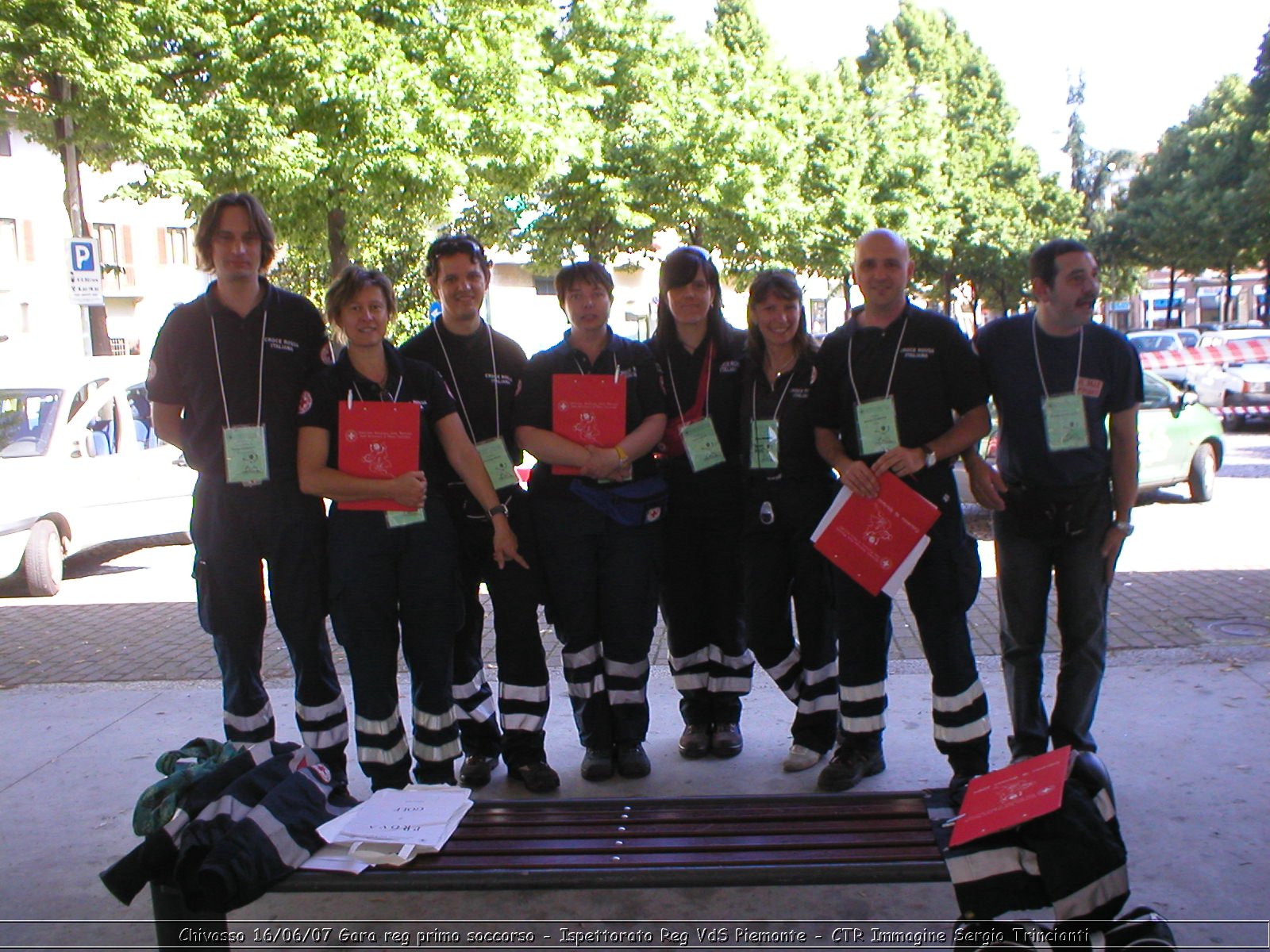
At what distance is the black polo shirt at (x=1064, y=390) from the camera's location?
4156mm

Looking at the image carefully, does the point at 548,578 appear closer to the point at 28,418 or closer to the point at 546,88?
the point at 28,418

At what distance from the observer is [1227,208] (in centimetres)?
4044

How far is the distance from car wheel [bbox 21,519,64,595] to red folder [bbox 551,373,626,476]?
265 inches

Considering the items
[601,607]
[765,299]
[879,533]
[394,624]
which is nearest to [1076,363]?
[879,533]

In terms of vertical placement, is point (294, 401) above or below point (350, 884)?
above

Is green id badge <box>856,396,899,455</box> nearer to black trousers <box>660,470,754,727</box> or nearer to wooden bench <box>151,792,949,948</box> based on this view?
black trousers <box>660,470,754,727</box>

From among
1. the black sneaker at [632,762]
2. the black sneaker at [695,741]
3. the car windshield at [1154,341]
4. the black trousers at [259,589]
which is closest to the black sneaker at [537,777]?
the black sneaker at [632,762]

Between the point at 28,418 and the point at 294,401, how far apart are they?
269 inches

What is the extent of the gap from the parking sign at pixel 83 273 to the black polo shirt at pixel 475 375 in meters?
10.6

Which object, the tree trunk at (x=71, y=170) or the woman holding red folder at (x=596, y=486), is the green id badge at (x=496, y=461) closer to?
the woman holding red folder at (x=596, y=486)

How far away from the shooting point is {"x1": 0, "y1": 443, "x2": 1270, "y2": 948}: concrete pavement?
3.64m

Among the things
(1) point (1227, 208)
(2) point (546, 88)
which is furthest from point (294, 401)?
(1) point (1227, 208)

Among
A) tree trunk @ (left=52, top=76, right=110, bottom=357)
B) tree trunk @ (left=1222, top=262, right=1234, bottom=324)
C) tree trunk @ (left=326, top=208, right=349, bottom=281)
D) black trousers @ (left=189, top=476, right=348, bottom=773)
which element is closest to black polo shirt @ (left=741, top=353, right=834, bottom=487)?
black trousers @ (left=189, top=476, right=348, bottom=773)

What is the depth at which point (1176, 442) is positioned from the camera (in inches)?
456
